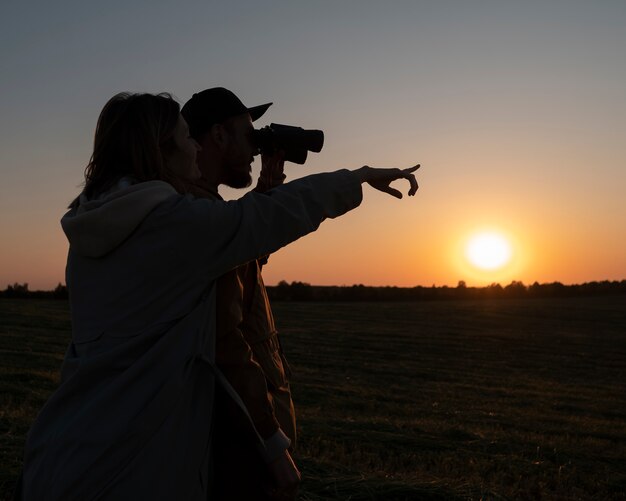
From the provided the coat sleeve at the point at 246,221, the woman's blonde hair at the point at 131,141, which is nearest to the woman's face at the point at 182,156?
the woman's blonde hair at the point at 131,141

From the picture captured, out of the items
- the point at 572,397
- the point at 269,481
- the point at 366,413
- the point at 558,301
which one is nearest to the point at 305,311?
the point at 558,301

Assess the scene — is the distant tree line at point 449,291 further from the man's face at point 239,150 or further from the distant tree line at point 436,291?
the man's face at point 239,150

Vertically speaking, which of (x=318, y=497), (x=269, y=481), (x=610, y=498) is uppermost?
(x=269, y=481)

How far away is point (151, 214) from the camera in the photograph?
149 centimetres

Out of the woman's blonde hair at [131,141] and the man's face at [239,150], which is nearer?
the woman's blonde hair at [131,141]

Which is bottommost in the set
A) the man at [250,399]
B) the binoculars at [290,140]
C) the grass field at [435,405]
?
the grass field at [435,405]

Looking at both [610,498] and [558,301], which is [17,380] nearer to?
[610,498]

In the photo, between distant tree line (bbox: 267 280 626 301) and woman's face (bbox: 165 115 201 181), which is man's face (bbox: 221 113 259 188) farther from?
distant tree line (bbox: 267 280 626 301)

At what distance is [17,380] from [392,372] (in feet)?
21.3

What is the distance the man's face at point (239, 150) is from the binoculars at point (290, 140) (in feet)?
0.09

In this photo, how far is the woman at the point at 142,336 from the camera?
1.42 meters

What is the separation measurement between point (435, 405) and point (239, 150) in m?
7.89

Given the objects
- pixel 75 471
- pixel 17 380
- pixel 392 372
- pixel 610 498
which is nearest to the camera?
pixel 75 471

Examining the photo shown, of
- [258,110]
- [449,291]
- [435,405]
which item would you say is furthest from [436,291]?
[258,110]
